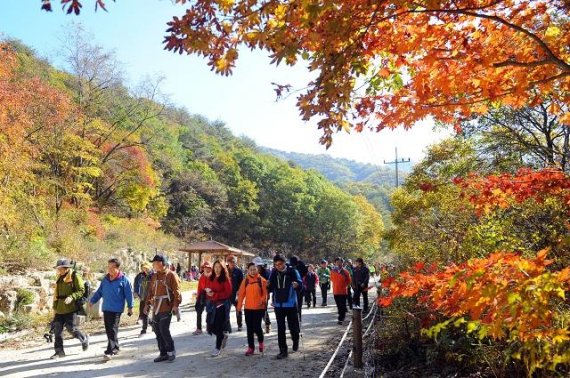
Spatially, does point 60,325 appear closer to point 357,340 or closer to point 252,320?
point 252,320

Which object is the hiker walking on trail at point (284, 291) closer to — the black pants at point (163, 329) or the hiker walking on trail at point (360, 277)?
the black pants at point (163, 329)

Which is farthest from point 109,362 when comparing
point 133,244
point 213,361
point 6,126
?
point 133,244

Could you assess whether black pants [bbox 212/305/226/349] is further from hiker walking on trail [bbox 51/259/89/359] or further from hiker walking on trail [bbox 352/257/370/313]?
hiker walking on trail [bbox 352/257/370/313]

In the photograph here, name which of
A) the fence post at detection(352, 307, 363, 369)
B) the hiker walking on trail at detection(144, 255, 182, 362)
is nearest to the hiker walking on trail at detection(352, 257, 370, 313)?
the fence post at detection(352, 307, 363, 369)

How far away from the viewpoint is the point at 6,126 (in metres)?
14.8

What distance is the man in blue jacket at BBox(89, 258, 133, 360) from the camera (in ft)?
25.9

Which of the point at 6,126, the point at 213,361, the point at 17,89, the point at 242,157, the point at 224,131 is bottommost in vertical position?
the point at 213,361

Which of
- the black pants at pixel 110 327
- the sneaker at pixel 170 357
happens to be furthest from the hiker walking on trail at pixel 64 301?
the sneaker at pixel 170 357

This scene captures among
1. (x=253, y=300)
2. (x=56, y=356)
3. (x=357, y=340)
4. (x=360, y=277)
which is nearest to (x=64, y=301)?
(x=56, y=356)

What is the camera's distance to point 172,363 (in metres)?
7.59

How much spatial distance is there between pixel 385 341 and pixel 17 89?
1620cm

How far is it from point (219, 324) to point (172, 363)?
1055 mm

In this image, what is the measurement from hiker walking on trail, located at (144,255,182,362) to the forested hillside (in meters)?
8.68

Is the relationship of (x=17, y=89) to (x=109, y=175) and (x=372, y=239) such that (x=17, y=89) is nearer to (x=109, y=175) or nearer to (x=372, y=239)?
(x=109, y=175)
